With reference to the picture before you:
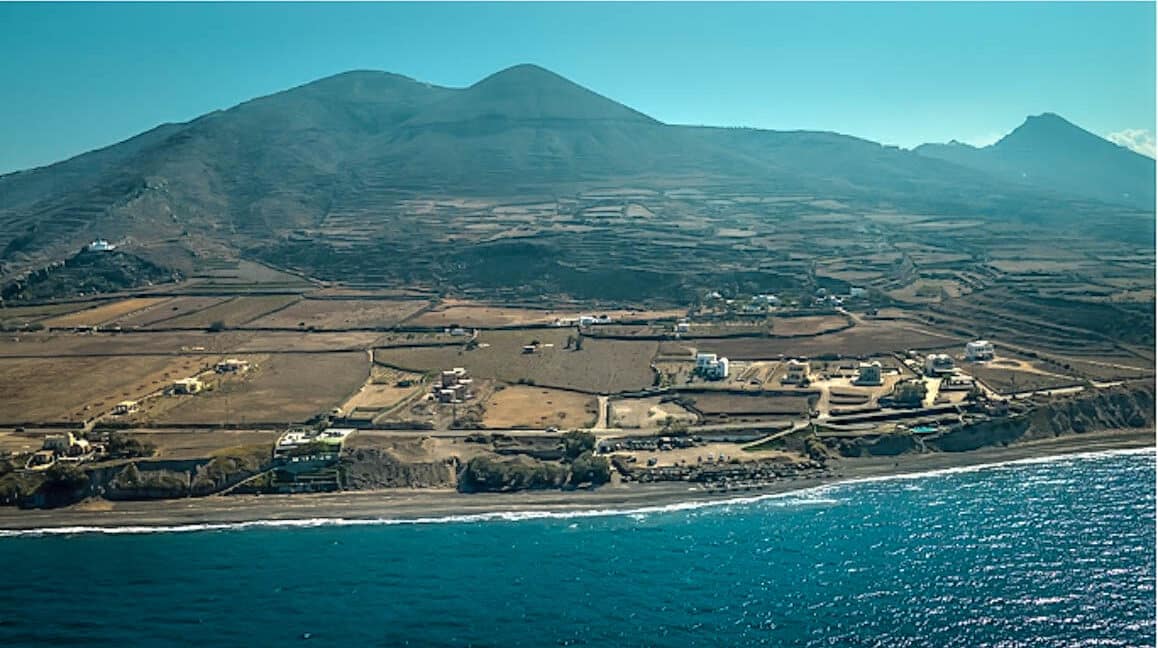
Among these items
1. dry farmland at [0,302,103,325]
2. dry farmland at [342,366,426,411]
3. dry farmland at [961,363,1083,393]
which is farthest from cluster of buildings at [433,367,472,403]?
dry farmland at [0,302,103,325]

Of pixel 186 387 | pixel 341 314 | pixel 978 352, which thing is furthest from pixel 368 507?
pixel 341 314

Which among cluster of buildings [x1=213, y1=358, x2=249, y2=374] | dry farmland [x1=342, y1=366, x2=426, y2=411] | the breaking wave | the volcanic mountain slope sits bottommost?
the breaking wave

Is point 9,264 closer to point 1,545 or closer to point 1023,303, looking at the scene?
point 1,545

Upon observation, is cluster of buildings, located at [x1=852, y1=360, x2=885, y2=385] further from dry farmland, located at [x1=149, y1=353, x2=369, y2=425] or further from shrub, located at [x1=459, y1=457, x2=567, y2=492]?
dry farmland, located at [x1=149, y1=353, x2=369, y2=425]

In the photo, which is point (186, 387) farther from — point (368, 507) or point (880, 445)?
point (880, 445)

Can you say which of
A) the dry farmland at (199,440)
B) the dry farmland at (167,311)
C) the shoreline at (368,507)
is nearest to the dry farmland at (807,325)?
the shoreline at (368,507)

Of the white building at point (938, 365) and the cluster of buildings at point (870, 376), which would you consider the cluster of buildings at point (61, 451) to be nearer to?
the cluster of buildings at point (870, 376)
